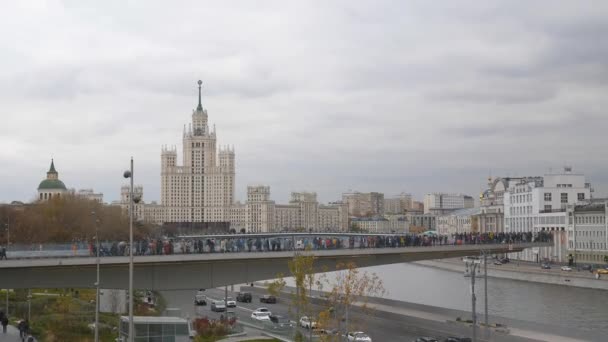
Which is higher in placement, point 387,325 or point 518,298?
point 387,325

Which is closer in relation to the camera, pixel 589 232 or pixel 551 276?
pixel 551 276

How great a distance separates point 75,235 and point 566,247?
5191cm

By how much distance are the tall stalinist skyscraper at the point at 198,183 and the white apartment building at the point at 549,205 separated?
99.4m

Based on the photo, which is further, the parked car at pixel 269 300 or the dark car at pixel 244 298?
the dark car at pixel 244 298

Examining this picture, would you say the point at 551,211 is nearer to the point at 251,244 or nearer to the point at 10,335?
the point at 251,244

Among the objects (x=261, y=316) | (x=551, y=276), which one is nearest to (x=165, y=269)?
(x=261, y=316)

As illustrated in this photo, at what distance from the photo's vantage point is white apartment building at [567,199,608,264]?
257 feet

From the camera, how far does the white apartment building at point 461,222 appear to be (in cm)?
12744

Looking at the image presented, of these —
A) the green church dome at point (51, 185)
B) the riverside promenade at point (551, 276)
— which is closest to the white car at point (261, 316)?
the riverside promenade at point (551, 276)

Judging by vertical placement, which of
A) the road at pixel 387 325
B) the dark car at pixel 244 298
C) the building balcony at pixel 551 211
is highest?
the building balcony at pixel 551 211

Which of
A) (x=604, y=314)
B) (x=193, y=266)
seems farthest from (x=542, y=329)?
(x=193, y=266)

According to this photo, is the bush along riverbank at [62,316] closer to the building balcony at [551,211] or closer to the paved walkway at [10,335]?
the paved walkway at [10,335]

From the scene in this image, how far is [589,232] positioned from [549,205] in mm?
A: 11028

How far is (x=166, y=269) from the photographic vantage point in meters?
31.1
